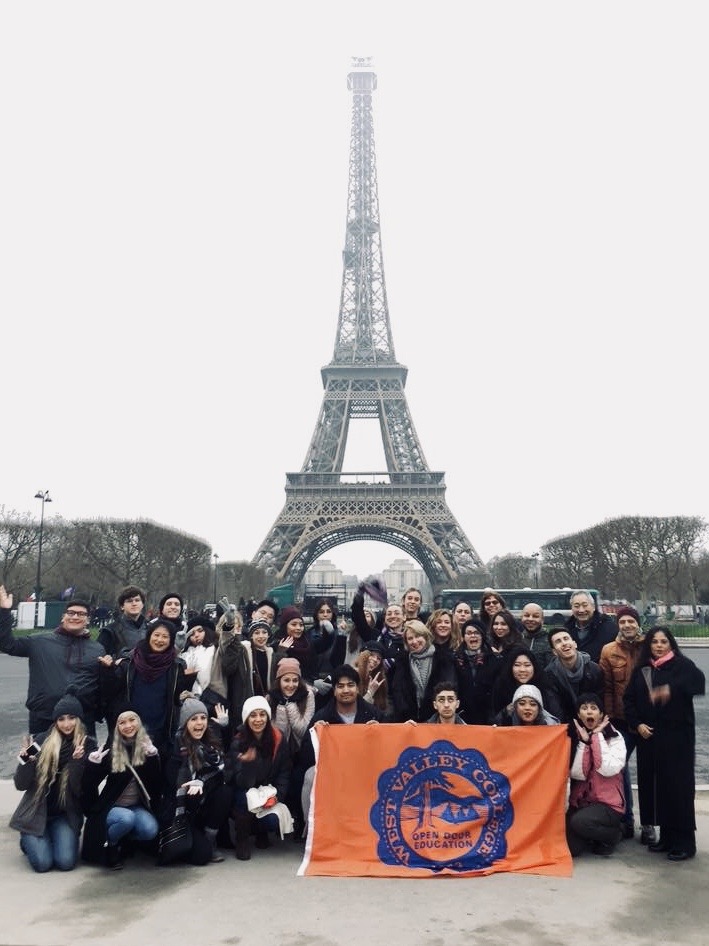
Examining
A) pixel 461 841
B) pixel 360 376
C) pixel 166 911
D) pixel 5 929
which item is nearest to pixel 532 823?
pixel 461 841

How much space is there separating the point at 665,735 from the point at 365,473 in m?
58.0

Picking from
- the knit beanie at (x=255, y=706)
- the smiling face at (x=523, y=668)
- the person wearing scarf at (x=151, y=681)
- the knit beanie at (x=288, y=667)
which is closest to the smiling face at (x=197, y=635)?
the person wearing scarf at (x=151, y=681)

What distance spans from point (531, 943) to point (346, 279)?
240 ft

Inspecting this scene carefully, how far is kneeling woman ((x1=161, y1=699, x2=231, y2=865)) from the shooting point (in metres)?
6.47

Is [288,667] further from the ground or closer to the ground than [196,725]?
further from the ground

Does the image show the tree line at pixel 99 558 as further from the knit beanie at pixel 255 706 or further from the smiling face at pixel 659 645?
the smiling face at pixel 659 645

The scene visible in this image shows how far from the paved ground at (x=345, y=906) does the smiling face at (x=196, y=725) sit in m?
1.02

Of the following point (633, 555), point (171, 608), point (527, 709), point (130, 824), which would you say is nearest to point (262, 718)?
point (130, 824)

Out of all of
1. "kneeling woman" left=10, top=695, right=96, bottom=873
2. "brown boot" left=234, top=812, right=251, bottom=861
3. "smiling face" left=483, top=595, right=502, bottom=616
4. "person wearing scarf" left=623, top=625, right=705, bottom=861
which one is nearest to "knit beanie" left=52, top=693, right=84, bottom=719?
"kneeling woman" left=10, top=695, right=96, bottom=873

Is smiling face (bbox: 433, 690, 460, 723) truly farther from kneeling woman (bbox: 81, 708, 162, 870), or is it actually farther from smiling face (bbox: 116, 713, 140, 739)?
smiling face (bbox: 116, 713, 140, 739)

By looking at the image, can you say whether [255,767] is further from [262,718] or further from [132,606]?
[132,606]

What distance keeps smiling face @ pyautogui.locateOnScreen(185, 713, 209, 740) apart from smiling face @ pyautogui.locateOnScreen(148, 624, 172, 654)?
0.76 meters

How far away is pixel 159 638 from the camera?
7.10 metres

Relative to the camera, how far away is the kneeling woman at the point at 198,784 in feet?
21.2
